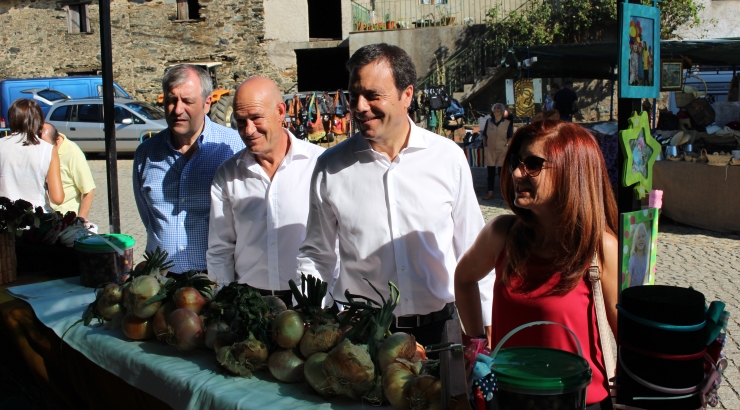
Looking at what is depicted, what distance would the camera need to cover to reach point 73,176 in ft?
16.2

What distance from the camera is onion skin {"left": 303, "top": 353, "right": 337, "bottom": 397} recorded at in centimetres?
177

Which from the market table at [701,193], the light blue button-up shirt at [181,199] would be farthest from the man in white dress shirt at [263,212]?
the market table at [701,193]

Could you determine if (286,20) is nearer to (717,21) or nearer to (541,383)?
(717,21)

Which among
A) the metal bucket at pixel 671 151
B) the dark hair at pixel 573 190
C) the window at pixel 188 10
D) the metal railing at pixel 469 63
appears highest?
the window at pixel 188 10

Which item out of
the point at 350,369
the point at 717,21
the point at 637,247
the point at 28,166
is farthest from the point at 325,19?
the point at 350,369

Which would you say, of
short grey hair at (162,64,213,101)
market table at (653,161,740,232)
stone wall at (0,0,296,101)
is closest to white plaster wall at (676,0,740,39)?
market table at (653,161,740,232)

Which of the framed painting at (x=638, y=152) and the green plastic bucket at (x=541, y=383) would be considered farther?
the framed painting at (x=638, y=152)

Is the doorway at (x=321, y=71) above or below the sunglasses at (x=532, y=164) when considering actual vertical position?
above

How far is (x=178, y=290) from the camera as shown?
2.26 m

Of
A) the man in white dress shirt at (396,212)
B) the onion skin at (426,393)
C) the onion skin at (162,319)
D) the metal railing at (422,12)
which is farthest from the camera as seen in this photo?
the metal railing at (422,12)

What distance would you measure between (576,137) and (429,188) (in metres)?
0.82

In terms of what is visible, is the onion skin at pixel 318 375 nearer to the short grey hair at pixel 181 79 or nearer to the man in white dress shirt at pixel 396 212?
the man in white dress shirt at pixel 396 212

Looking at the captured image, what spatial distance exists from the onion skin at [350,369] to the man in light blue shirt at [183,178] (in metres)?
1.71

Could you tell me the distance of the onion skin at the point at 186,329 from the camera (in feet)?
7.00
